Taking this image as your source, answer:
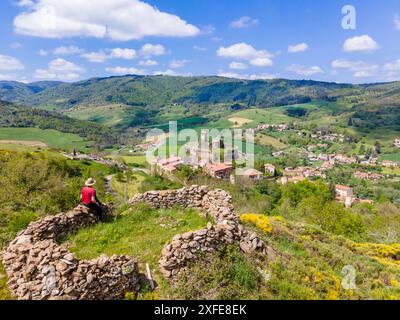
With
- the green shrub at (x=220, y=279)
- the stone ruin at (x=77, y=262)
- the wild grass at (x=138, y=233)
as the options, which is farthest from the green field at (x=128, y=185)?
the green shrub at (x=220, y=279)

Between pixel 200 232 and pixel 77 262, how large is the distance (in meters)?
3.86

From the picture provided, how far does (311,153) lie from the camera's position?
16875 cm

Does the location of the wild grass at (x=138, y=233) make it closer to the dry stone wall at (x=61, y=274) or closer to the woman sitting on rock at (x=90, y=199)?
the woman sitting on rock at (x=90, y=199)

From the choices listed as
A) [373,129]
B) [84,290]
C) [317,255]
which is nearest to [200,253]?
[84,290]

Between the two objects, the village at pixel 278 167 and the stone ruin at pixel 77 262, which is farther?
the village at pixel 278 167

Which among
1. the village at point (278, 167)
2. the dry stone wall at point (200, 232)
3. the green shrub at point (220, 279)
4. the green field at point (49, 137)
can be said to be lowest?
the village at point (278, 167)

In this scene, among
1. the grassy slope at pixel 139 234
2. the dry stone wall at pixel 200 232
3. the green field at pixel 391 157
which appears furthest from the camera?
the green field at pixel 391 157

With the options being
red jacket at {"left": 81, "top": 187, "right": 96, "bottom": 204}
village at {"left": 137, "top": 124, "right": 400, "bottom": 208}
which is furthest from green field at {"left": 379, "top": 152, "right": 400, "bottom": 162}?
red jacket at {"left": 81, "top": 187, "right": 96, "bottom": 204}

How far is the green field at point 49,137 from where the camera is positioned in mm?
155125

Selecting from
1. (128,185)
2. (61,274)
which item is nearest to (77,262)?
(61,274)

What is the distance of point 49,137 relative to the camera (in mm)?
171500

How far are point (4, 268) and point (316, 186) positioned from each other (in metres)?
59.7

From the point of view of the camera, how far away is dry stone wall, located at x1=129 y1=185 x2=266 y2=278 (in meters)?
9.34

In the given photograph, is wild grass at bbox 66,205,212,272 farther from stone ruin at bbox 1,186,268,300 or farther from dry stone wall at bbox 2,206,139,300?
Result: dry stone wall at bbox 2,206,139,300
